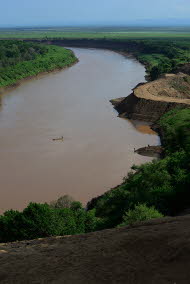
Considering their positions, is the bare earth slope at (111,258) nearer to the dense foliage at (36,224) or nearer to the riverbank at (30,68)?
the dense foliage at (36,224)

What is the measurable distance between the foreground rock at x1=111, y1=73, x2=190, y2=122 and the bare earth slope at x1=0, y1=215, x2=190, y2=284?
106 ft

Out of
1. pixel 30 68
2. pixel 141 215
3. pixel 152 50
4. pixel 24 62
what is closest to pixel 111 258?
pixel 141 215

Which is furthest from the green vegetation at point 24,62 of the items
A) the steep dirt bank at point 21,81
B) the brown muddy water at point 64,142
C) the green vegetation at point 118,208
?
the green vegetation at point 118,208

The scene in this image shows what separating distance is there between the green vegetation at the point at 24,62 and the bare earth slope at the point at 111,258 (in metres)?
53.5

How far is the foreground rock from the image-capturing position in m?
42.6

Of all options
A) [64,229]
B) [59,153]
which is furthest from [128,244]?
[59,153]

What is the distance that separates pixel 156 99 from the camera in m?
44.5

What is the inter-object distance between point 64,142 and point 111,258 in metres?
24.8

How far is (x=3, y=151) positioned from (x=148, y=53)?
3176 inches

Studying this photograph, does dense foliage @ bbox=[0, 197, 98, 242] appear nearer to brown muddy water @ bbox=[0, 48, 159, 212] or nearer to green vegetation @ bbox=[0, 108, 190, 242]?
green vegetation @ bbox=[0, 108, 190, 242]

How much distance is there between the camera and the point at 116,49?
12162cm

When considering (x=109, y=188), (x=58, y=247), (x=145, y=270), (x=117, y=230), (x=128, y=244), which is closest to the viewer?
(x=145, y=270)

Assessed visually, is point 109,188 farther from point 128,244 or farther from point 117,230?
point 128,244

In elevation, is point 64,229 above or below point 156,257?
below
